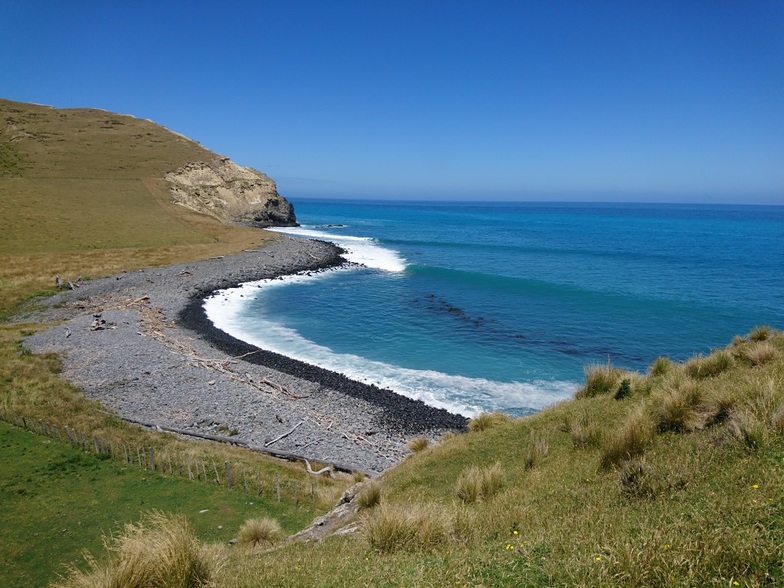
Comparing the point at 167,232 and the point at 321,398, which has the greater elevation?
the point at 167,232

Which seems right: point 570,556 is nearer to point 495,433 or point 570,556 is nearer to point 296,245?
point 495,433

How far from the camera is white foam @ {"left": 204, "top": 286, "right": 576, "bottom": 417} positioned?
70.5 feet

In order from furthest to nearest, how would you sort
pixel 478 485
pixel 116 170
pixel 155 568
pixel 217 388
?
1. pixel 116 170
2. pixel 217 388
3. pixel 478 485
4. pixel 155 568

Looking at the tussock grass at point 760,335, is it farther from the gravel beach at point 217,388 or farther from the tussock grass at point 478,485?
the gravel beach at point 217,388

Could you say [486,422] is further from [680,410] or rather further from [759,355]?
[759,355]

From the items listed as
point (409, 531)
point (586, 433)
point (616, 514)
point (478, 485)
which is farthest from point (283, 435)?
point (616, 514)

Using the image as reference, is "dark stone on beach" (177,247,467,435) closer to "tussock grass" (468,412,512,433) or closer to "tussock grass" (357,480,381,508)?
"tussock grass" (468,412,512,433)

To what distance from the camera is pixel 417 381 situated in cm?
2416

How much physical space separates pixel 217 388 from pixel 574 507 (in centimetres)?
1951

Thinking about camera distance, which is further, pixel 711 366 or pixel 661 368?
pixel 661 368

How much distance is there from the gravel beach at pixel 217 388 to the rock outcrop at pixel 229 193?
163ft

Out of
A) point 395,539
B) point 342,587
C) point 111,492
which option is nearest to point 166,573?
point 342,587

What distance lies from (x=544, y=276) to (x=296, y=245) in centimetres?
3624

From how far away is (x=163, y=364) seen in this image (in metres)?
24.4
